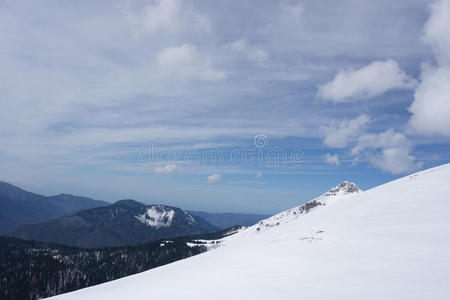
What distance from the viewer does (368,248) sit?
14.2 m

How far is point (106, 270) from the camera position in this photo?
595 feet

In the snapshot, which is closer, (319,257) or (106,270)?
(319,257)

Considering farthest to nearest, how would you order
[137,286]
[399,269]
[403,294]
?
[137,286]
[399,269]
[403,294]

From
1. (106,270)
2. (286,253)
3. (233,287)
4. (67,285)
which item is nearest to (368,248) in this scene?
(286,253)

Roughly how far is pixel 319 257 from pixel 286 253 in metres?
2.56

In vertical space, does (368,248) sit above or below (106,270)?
above

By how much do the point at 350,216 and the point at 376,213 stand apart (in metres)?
2.18

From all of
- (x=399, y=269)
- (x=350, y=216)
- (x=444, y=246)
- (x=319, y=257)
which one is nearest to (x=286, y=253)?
(x=319, y=257)

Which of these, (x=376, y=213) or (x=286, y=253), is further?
(x=376, y=213)

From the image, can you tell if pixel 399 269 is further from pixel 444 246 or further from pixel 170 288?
pixel 170 288

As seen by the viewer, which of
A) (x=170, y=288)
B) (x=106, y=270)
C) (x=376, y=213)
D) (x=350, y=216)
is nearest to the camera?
(x=170, y=288)

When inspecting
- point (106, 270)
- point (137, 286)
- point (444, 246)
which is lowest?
point (106, 270)

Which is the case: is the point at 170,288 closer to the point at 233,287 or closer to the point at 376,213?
the point at 233,287

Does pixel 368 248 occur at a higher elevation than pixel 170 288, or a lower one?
higher
